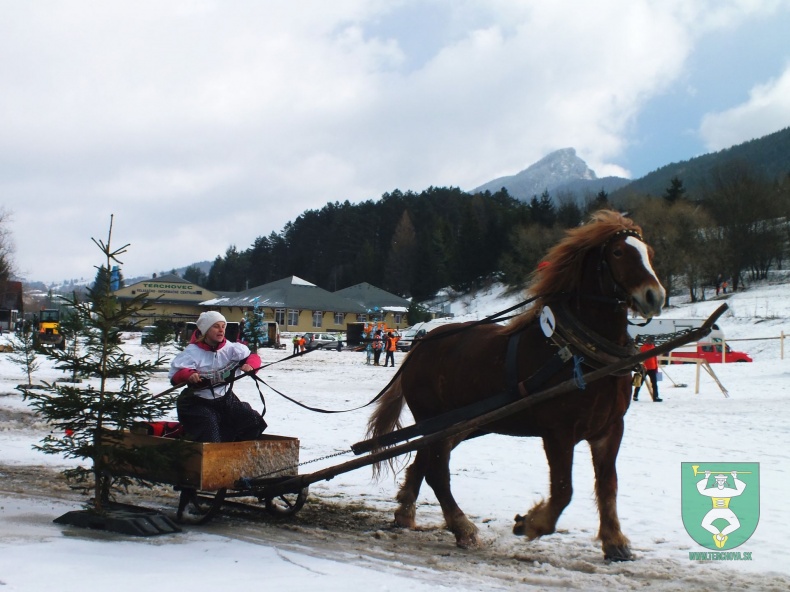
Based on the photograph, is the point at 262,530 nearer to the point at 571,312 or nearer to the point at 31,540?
the point at 31,540

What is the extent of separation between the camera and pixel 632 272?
191 inches

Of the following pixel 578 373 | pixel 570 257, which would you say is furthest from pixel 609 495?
pixel 570 257

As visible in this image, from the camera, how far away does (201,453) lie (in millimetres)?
5676

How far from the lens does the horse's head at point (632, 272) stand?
4.64 m

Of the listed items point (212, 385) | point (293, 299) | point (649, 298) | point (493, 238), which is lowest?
point (212, 385)

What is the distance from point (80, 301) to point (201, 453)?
1.58 meters

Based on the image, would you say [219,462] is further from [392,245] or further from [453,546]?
[392,245]

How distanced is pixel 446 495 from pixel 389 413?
119 cm

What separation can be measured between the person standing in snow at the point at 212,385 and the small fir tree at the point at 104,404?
0.26 meters

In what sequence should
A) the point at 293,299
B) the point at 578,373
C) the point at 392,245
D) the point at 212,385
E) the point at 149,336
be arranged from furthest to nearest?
1. the point at 392,245
2. the point at 293,299
3. the point at 149,336
4. the point at 212,385
5. the point at 578,373

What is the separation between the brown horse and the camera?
494cm

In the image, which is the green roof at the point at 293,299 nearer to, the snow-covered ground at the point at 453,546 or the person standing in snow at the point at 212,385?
the snow-covered ground at the point at 453,546

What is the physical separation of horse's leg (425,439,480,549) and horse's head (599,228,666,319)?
195cm

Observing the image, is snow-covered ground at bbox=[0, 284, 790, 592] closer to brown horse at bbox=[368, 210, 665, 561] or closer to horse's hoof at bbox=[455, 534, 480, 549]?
horse's hoof at bbox=[455, 534, 480, 549]
